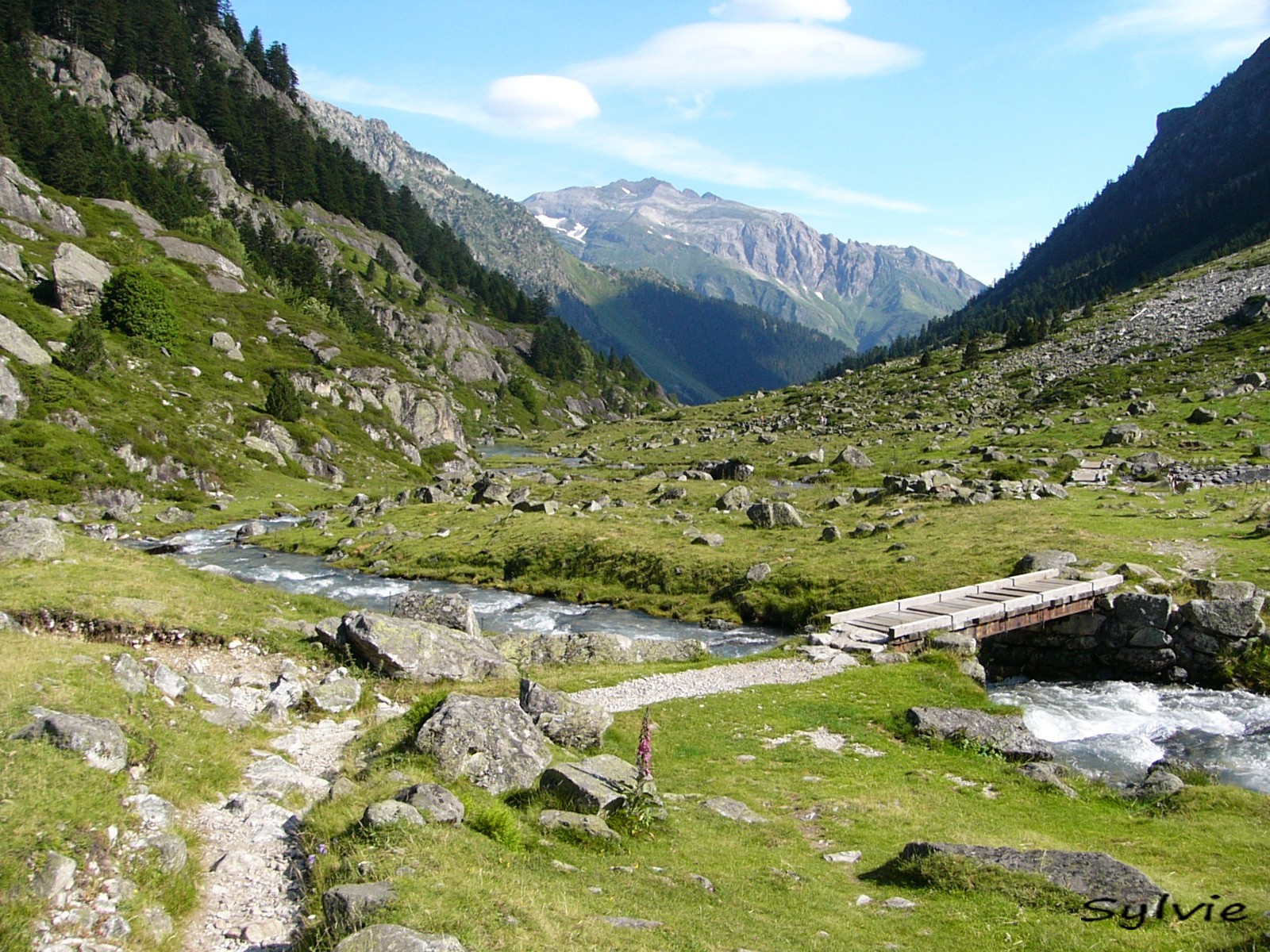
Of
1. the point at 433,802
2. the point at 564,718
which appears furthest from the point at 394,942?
the point at 564,718

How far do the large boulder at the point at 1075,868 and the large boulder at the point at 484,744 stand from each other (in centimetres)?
766

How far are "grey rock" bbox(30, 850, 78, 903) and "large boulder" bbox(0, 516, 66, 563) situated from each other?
22.6 meters

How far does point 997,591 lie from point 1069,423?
66.7 metres

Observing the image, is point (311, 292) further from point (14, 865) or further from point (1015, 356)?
point (14, 865)

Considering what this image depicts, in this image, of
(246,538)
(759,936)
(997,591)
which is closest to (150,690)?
(759,936)

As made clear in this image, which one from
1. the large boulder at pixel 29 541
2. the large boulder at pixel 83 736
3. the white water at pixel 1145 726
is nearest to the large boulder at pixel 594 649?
the white water at pixel 1145 726

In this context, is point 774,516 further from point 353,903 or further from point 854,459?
point 353,903

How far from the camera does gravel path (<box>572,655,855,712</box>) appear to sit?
2675 centimetres

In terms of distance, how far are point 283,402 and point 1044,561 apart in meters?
84.4

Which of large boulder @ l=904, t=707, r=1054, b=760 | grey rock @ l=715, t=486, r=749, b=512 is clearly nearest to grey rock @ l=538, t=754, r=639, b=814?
large boulder @ l=904, t=707, r=1054, b=760

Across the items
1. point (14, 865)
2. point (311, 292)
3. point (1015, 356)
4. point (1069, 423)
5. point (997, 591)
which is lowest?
point (997, 591)

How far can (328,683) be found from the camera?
2205 centimetres

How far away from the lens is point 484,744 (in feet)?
53.6

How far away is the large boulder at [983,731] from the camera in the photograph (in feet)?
72.2
